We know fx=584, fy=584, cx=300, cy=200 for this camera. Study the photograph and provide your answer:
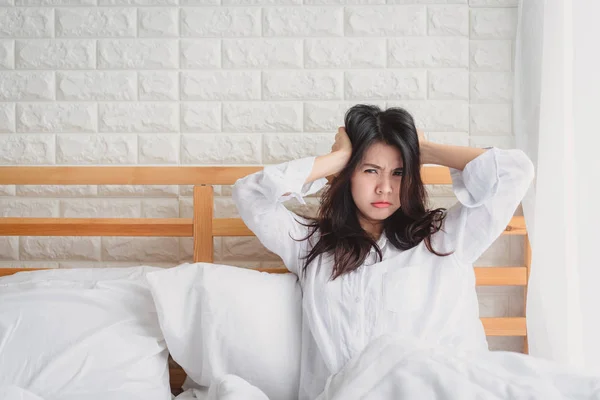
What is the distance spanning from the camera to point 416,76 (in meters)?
1.76

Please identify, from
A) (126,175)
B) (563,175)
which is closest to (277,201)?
(126,175)

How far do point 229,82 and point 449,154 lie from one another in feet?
2.31

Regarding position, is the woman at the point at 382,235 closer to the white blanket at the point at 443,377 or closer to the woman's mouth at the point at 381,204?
the woman's mouth at the point at 381,204

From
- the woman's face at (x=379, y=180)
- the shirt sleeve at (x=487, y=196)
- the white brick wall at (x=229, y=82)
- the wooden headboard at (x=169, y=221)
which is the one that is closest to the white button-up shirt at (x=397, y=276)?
the shirt sleeve at (x=487, y=196)

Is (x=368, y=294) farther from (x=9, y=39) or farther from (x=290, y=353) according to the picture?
(x=9, y=39)

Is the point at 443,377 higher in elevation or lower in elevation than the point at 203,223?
lower

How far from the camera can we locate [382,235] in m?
1.50

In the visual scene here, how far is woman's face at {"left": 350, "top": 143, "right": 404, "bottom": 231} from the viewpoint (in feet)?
4.64

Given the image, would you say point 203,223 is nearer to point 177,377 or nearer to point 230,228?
point 230,228

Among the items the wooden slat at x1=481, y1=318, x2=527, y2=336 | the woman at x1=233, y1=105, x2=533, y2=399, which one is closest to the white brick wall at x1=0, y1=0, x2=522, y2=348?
the wooden slat at x1=481, y1=318, x2=527, y2=336

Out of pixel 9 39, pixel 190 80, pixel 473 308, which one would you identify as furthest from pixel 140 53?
pixel 473 308

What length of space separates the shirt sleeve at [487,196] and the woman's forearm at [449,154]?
24 millimetres

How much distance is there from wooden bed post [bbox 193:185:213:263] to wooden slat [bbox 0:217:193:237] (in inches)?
1.1

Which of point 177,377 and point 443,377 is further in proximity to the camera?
point 177,377
